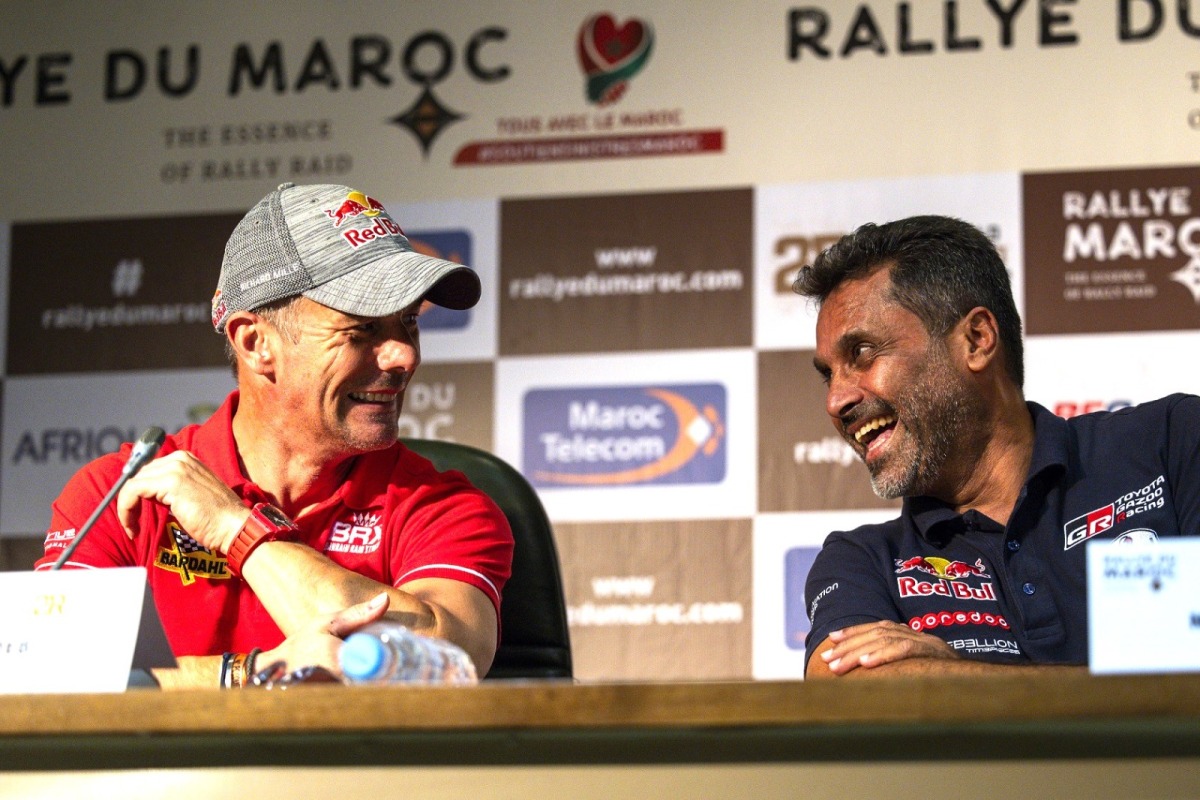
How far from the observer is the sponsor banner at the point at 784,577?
301 centimetres

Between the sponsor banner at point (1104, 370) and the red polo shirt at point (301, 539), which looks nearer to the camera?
the red polo shirt at point (301, 539)

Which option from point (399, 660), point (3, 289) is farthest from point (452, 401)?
point (399, 660)

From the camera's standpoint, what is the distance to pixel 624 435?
3.11m

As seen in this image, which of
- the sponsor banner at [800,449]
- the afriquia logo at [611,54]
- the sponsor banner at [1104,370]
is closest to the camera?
the sponsor banner at [1104,370]

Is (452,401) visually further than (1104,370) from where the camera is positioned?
Yes

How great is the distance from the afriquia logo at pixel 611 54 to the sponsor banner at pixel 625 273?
0.24 m

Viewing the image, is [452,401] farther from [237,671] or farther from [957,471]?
[237,671]

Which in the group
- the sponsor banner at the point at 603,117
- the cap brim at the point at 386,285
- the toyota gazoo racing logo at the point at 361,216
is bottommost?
the cap brim at the point at 386,285

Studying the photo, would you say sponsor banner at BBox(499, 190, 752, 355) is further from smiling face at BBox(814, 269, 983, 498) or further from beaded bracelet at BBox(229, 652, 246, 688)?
beaded bracelet at BBox(229, 652, 246, 688)

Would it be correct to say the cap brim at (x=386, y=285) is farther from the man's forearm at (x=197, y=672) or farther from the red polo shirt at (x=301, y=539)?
the man's forearm at (x=197, y=672)

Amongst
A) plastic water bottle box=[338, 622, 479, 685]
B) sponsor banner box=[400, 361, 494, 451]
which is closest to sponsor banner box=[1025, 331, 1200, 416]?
sponsor banner box=[400, 361, 494, 451]

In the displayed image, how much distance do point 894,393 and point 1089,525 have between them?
1.01 feet

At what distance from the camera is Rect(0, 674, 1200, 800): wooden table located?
2.93ft

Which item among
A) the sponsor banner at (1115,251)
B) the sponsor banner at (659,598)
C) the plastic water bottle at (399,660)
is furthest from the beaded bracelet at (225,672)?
the sponsor banner at (1115,251)
